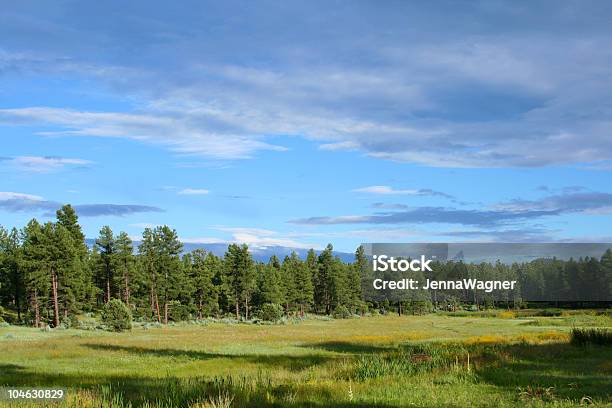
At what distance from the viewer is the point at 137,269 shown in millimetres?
87188

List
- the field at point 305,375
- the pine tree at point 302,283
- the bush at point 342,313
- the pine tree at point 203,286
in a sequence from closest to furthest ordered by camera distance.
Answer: the field at point 305,375
the pine tree at point 203,286
the bush at point 342,313
the pine tree at point 302,283

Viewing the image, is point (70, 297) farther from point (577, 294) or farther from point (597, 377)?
point (577, 294)

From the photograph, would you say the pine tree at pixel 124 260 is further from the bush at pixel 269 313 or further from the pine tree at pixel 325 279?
the pine tree at pixel 325 279

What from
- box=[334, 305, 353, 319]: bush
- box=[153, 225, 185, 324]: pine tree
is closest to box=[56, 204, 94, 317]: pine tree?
box=[153, 225, 185, 324]: pine tree

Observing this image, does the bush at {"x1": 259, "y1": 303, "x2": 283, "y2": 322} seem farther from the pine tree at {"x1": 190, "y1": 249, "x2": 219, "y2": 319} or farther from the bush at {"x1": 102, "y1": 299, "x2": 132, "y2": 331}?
the bush at {"x1": 102, "y1": 299, "x2": 132, "y2": 331}

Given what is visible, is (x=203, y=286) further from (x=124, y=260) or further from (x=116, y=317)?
(x=116, y=317)

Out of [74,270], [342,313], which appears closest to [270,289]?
[342,313]

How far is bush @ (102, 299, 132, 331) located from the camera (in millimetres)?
57531

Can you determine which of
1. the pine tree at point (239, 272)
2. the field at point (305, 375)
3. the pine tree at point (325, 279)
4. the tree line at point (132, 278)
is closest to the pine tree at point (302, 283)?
the tree line at point (132, 278)

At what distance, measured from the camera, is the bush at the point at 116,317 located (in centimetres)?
5753

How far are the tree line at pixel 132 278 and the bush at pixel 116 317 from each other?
45.2ft

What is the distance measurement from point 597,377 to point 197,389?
12408mm

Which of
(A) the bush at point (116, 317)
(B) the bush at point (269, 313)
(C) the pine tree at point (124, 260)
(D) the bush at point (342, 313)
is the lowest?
(D) the bush at point (342, 313)

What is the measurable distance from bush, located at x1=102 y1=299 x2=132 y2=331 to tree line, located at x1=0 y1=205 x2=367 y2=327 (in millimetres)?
13781
